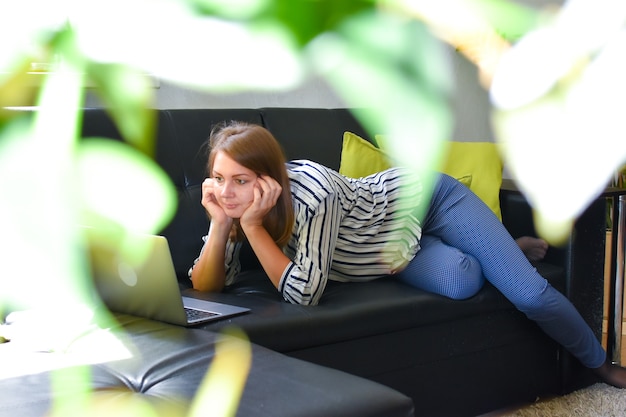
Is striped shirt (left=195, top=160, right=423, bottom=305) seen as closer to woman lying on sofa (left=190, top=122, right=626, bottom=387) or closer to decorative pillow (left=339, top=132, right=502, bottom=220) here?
woman lying on sofa (left=190, top=122, right=626, bottom=387)

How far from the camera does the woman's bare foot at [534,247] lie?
199cm

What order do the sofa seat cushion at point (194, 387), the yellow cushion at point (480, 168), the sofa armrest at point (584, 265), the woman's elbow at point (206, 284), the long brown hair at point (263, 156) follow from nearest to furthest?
the sofa seat cushion at point (194, 387) → the long brown hair at point (263, 156) → the woman's elbow at point (206, 284) → the sofa armrest at point (584, 265) → the yellow cushion at point (480, 168)

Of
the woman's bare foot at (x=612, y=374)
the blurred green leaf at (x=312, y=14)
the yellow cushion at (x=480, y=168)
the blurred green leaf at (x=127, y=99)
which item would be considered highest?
the blurred green leaf at (x=312, y=14)

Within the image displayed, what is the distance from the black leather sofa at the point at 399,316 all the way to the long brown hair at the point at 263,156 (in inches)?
6.3

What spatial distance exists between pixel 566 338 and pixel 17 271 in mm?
1748

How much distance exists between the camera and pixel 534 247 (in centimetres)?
200

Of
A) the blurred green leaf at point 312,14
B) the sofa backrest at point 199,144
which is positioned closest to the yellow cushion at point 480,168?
the sofa backrest at point 199,144

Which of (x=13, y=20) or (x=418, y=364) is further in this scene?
(x=418, y=364)

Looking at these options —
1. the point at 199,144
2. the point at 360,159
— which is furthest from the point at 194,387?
the point at 360,159

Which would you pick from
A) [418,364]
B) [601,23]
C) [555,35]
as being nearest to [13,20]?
[555,35]

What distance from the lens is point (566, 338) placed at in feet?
5.86

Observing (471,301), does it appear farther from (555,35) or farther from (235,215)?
(555,35)

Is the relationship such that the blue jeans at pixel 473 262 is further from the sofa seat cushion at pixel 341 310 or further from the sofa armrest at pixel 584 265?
the sofa armrest at pixel 584 265

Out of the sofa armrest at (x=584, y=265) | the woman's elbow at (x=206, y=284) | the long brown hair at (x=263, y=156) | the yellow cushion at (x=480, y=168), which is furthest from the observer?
the yellow cushion at (x=480, y=168)
